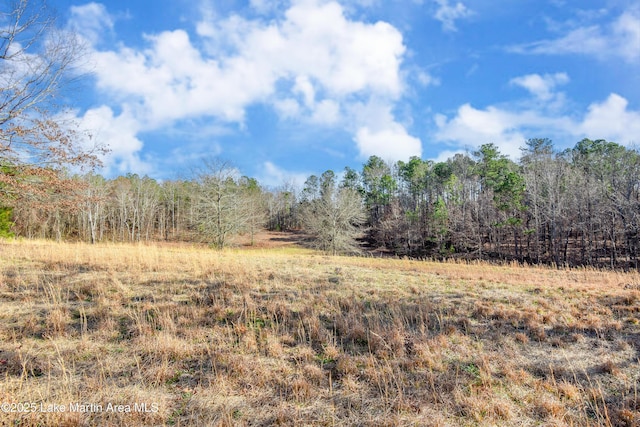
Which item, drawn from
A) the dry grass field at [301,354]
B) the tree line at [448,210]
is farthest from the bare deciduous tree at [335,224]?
the dry grass field at [301,354]

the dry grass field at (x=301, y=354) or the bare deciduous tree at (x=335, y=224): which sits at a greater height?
the bare deciduous tree at (x=335, y=224)

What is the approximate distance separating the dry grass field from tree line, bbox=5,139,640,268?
20.2 metres

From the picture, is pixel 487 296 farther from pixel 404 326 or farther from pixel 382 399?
pixel 382 399

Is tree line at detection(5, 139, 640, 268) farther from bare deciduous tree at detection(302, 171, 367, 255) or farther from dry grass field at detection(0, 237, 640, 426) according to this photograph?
dry grass field at detection(0, 237, 640, 426)

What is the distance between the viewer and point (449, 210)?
144 ft

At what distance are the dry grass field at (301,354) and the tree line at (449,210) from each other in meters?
20.2

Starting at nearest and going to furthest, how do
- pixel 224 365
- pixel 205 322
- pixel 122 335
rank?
1. pixel 224 365
2. pixel 122 335
3. pixel 205 322

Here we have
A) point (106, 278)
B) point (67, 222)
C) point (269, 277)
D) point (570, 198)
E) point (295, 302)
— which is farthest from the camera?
point (67, 222)

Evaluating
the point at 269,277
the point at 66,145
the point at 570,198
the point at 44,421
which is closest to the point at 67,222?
the point at 66,145

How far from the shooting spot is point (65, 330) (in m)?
5.05

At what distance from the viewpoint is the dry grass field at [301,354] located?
336 centimetres

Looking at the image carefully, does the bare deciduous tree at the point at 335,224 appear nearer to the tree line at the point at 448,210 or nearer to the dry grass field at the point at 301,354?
the tree line at the point at 448,210

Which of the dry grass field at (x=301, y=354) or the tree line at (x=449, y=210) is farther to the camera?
the tree line at (x=449, y=210)

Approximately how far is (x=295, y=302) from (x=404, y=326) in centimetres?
237
